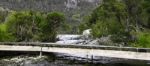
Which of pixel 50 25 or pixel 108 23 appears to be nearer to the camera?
pixel 108 23

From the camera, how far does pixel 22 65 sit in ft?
120

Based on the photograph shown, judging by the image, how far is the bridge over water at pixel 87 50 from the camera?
34250mm

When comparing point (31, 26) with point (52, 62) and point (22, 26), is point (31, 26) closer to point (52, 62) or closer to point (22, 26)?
point (22, 26)

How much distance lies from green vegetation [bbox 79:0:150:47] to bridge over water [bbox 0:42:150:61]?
37953mm

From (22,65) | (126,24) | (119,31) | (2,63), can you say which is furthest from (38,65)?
(126,24)

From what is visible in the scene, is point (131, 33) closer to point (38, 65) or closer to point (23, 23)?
point (23, 23)

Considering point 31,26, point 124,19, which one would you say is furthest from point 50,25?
point 124,19

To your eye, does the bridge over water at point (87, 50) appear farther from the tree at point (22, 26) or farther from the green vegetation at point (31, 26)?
the tree at point (22, 26)

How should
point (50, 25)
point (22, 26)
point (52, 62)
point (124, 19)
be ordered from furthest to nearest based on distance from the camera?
point (50, 25)
point (124, 19)
point (22, 26)
point (52, 62)

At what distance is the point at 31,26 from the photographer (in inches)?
3590

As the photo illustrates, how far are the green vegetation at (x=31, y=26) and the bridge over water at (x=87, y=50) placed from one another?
1442 inches

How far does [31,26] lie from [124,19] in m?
29.1

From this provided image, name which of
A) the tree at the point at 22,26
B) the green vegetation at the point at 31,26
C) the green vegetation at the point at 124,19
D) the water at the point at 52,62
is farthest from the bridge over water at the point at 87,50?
Answer: the tree at the point at 22,26

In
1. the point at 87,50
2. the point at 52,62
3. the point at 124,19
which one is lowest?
the point at 52,62
